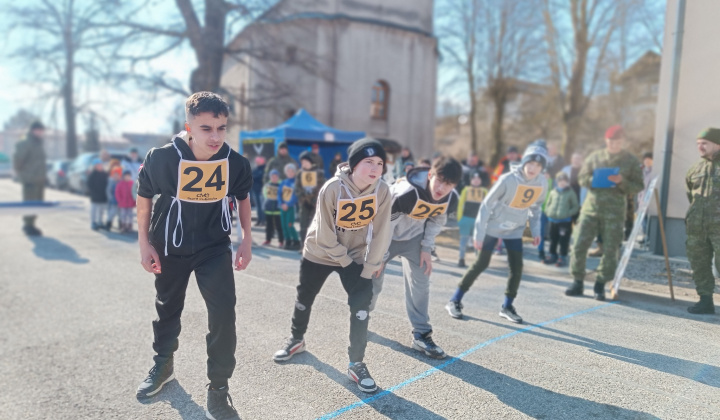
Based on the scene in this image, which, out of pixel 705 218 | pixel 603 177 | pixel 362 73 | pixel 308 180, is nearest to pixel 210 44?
pixel 362 73

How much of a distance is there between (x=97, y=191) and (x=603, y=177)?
1108 cm

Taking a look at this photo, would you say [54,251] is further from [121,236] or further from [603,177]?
[603,177]

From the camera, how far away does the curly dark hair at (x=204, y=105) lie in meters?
3.06

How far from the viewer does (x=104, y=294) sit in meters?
6.29

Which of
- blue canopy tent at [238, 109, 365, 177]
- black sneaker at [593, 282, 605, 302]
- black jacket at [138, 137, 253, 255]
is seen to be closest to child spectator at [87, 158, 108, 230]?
blue canopy tent at [238, 109, 365, 177]

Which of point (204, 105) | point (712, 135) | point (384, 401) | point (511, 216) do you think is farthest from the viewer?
point (712, 135)

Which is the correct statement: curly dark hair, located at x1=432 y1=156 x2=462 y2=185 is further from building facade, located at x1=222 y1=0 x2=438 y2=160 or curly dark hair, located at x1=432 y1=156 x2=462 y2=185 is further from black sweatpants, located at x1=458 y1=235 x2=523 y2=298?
building facade, located at x1=222 y1=0 x2=438 y2=160

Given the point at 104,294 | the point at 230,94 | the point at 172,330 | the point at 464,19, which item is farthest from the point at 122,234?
the point at 464,19

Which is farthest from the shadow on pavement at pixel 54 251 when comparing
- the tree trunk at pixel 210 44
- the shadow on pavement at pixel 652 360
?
the tree trunk at pixel 210 44

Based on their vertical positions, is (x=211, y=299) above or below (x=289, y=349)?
above

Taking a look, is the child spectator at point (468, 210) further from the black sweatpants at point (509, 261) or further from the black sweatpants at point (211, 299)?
the black sweatpants at point (211, 299)

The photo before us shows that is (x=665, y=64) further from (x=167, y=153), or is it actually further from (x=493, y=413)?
(x=167, y=153)

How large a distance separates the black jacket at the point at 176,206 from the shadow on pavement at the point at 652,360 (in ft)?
10.8

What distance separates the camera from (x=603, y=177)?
6039 millimetres
